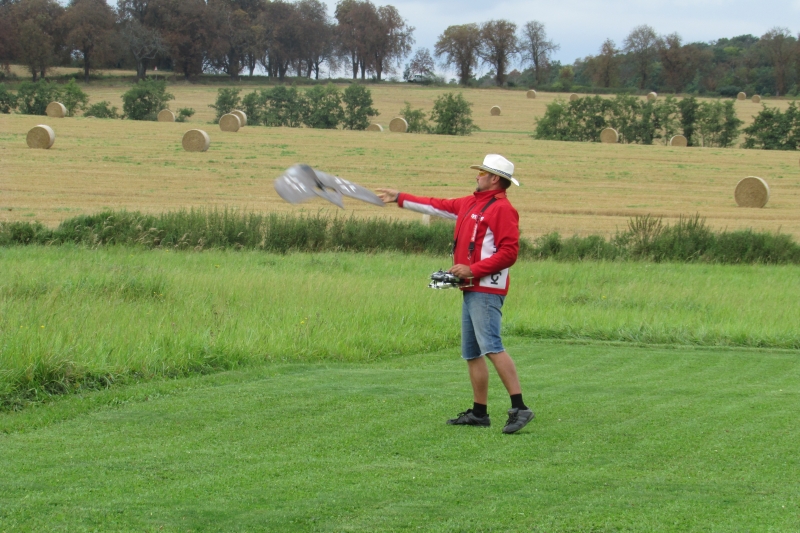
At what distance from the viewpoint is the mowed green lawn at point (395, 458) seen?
4.97m

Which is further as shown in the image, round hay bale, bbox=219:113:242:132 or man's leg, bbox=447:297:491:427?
round hay bale, bbox=219:113:242:132

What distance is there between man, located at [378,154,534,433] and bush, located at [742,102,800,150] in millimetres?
55382

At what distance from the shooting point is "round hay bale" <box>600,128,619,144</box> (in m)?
57.7

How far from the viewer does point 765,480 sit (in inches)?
224

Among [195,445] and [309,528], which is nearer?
[309,528]

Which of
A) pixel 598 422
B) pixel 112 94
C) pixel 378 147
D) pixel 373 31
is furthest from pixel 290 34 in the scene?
pixel 598 422

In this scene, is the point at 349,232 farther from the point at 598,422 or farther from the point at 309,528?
the point at 309,528

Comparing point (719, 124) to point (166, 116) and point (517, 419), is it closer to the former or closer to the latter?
point (166, 116)

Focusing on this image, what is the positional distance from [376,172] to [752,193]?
1548 centimetres

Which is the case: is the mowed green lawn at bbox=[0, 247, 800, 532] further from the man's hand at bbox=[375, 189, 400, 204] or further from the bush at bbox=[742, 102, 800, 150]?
the bush at bbox=[742, 102, 800, 150]

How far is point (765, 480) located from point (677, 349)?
674 centimetres

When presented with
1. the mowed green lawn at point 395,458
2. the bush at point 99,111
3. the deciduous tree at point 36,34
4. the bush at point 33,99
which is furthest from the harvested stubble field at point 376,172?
the deciduous tree at point 36,34

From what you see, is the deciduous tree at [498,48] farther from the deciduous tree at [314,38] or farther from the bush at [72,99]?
the bush at [72,99]

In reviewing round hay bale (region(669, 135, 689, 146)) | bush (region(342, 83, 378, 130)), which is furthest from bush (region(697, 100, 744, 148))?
bush (region(342, 83, 378, 130))
